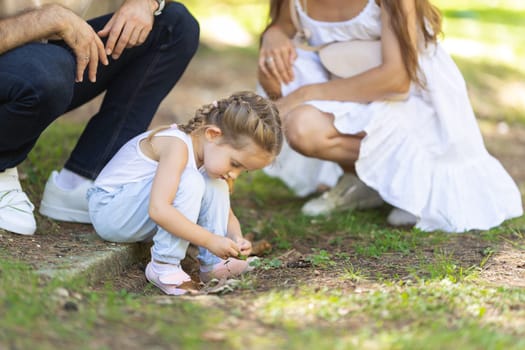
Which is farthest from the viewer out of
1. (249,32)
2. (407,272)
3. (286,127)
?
(249,32)

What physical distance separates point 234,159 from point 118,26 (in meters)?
0.75

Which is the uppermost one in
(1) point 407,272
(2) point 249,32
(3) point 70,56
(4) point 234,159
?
(3) point 70,56

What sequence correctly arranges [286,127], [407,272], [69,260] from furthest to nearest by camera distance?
[286,127], [407,272], [69,260]

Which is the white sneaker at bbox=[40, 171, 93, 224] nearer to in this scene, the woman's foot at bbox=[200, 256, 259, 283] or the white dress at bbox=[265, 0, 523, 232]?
the woman's foot at bbox=[200, 256, 259, 283]

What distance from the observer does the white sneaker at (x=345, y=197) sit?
3.75 m

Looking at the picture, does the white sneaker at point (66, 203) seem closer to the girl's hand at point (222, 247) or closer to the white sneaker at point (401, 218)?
the girl's hand at point (222, 247)

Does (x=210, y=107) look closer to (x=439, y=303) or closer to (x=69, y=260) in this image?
(x=69, y=260)

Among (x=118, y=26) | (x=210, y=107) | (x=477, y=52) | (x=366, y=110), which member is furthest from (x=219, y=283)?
(x=477, y=52)

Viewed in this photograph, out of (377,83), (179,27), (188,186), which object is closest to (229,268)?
(188,186)

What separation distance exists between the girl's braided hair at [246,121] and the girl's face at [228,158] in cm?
2

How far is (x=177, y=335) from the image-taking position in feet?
6.22

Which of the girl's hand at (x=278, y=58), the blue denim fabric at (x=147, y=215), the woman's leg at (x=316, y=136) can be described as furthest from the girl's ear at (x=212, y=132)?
the girl's hand at (x=278, y=58)

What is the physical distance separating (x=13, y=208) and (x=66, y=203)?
0.33m

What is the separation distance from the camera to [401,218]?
3.55m
